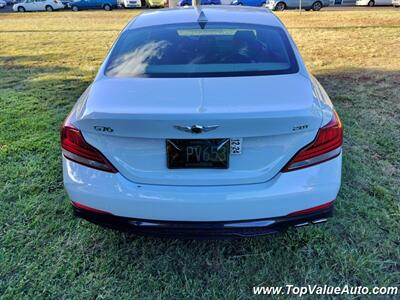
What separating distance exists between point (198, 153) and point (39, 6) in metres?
35.5

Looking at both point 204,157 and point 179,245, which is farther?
point 179,245

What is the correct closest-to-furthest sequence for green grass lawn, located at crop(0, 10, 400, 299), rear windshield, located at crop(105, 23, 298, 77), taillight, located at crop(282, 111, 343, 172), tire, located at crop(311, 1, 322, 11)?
taillight, located at crop(282, 111, 343, 172) → green grass lawn, located at crop(0, 10, 400, 299) → rear windshield, located at crop(105, 23, 298, 77) → tire, located at crop(311, 1, 322, 11)

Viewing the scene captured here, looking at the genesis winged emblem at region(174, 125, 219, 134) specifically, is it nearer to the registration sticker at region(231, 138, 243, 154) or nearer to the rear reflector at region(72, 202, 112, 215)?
the registration sticker at region(231, 138, 243, 154)

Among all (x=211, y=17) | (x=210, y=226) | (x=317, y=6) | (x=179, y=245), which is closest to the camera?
(x=210, y=226)

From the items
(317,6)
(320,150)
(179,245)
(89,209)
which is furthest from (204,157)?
(317,6)

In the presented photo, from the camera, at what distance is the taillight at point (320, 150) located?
1947 mm

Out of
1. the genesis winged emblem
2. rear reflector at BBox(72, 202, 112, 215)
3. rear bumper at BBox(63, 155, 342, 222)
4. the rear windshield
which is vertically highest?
the rear windshield

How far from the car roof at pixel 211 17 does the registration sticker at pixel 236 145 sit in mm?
1408

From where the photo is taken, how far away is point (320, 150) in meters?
1.98

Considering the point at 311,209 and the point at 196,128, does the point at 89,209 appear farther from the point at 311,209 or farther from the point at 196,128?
the point at 311,209

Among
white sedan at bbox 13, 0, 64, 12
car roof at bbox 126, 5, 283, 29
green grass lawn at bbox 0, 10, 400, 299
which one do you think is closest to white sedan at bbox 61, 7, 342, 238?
green grass lawn at bbox 0, 10, 400, 299

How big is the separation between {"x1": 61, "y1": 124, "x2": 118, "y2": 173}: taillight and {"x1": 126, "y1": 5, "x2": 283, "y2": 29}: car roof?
1.30 meters

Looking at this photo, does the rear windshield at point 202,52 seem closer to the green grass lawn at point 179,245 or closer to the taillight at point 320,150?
the taillight at point 320,150

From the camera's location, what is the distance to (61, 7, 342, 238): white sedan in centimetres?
186
